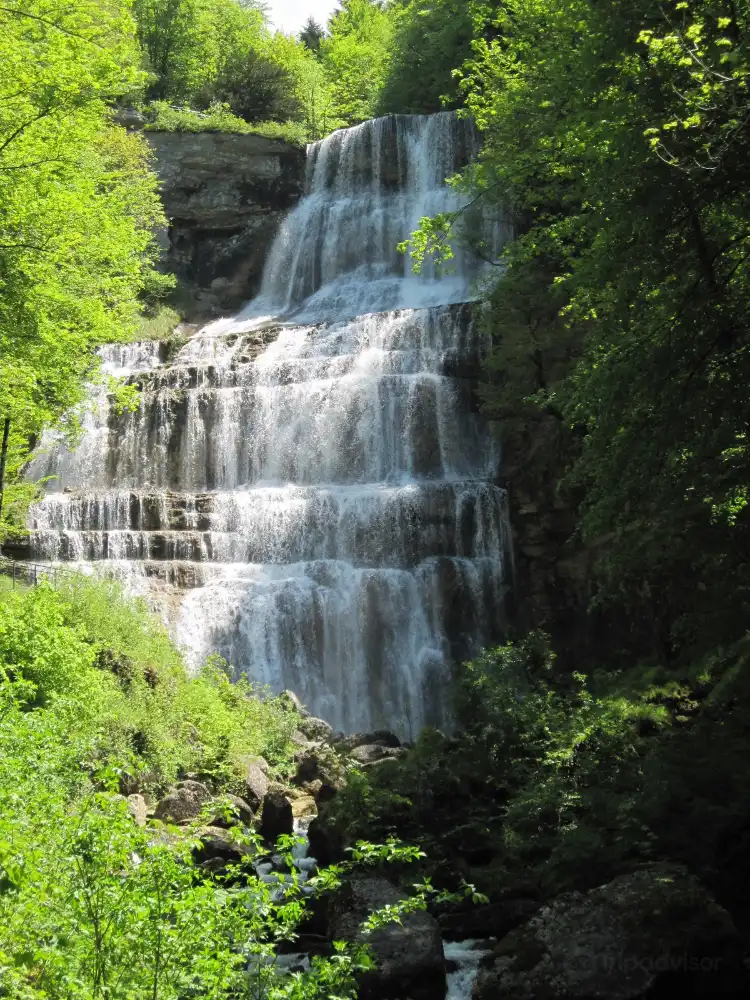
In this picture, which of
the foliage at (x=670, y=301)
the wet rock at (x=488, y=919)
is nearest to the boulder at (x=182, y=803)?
the wet rock at (x=488, y=919)

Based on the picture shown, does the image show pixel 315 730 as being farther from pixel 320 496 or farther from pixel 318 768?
pixel 320 496

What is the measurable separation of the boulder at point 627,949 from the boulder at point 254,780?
5.71 metres

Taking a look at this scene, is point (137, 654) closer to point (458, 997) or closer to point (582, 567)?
point (458, 997)

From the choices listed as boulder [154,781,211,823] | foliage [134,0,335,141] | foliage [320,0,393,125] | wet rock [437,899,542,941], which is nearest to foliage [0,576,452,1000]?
boulder [154,781,211,823]

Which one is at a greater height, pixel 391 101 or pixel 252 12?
pixel 252 12

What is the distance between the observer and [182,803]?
1026 cm

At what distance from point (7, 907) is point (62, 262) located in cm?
1025

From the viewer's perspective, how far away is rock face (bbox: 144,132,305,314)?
3341 centimetres

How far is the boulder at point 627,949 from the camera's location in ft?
19.3

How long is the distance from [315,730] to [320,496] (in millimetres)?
6665

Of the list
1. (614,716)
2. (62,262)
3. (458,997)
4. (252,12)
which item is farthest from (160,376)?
(252,12)

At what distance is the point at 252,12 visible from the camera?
2071 inches

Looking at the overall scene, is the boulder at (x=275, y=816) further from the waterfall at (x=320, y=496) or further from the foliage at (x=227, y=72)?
the foliage at (x=227, y=72)

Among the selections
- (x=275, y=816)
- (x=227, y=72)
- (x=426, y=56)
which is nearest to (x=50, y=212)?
(x=275, y=816)
